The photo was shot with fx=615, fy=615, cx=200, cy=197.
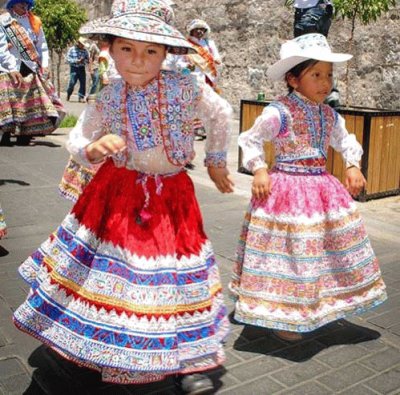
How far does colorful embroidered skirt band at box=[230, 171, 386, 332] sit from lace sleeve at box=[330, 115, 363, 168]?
18cm

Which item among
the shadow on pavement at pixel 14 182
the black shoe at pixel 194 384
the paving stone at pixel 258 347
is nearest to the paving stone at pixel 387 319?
the paving stone at pixel 258 347

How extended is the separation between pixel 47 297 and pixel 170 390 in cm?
71

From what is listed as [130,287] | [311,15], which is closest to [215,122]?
[130,287]

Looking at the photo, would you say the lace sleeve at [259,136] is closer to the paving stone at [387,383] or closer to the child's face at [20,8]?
the paving stone at [387,383]

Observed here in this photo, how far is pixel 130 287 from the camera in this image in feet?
8.32

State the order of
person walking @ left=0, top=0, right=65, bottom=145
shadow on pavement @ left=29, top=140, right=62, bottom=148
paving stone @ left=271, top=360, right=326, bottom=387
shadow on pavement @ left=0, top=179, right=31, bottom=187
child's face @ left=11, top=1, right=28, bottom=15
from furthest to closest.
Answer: shadow on pavement @ left=29, top=140, right=62, bottom=148 < person walking @ left=0, top=0, right=65, bottom=145 < child's face @ left=11, top=1, right=28, bottom=15 < shadow on pavement @ left=0, top=179, right=31, bottom=187 < paving stone @ left=271, top=360, right=326, bottom=387

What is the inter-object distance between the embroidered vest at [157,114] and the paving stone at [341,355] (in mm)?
1287

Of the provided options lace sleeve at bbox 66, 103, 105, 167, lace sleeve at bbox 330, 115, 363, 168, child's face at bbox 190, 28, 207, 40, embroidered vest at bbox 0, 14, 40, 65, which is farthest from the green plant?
lace sleeve at bbox 66, 103, 105, 167

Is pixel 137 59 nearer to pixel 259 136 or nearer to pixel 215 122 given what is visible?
pixel 215 122

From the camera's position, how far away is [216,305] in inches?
110

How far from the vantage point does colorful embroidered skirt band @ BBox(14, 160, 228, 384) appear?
2.50 m

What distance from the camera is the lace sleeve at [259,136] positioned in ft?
10.9

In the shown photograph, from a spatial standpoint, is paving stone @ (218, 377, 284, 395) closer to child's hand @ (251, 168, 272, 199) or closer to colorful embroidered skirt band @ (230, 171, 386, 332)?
colorful embroidered skirt band @ (230, 171, 386, 332)

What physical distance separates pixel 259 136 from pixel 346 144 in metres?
0.55
